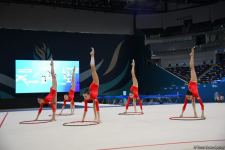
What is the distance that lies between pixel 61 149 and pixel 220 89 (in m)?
18.5

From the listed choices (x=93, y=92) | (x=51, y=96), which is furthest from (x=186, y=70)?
(x=93, y=92)

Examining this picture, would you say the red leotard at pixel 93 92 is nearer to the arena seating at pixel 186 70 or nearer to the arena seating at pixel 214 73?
the arena seating at pixel 214 73

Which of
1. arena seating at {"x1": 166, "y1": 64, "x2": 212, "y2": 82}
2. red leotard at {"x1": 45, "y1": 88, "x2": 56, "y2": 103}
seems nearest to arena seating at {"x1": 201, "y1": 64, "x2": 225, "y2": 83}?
arena seating at {"x1": 166, "y1": 64, "x2": 212, "y2": 82}

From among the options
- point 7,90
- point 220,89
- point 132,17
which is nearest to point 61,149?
point 220,89

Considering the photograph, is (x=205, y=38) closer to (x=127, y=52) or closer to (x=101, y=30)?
(x=127, y=52)

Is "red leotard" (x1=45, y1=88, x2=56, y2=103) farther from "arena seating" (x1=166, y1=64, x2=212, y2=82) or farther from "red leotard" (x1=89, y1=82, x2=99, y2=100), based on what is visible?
"arena seating" (x1=166, y1=64, x2=212, y2=82)

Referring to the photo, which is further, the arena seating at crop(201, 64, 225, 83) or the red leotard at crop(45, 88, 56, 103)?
the arena seating at crop(201, 64, 225, 83)

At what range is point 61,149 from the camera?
451 centimetres

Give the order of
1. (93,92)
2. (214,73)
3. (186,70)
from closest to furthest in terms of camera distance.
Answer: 1. (93,92)
2. (214,73)
3. (186,70)

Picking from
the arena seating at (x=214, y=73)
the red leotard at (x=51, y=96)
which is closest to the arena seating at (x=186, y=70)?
the arena seating at (x=214, y=73)

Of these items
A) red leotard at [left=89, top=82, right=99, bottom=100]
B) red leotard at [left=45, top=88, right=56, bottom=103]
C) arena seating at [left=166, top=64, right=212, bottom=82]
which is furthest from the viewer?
arena seating at [left=166, top=64, right=212, bottom=82]

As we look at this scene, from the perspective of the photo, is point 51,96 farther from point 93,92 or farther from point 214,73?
point 214,73

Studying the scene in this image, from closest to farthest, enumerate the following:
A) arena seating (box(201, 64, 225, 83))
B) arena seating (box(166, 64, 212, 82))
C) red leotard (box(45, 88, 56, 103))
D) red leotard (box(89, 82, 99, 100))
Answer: red leotard (box(89, 82, 99, 100)) → red leotard (box(45, 88, 56, 103)) → arena seating (box(201, 64, 225, 83)) → arena seating (box(166, 64, 212, 82))

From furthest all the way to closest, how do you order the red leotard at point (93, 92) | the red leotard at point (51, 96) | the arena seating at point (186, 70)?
the arena seating at point (186, 70), the red leotard at point (51, 96), the red leotard at point (93, 92)
